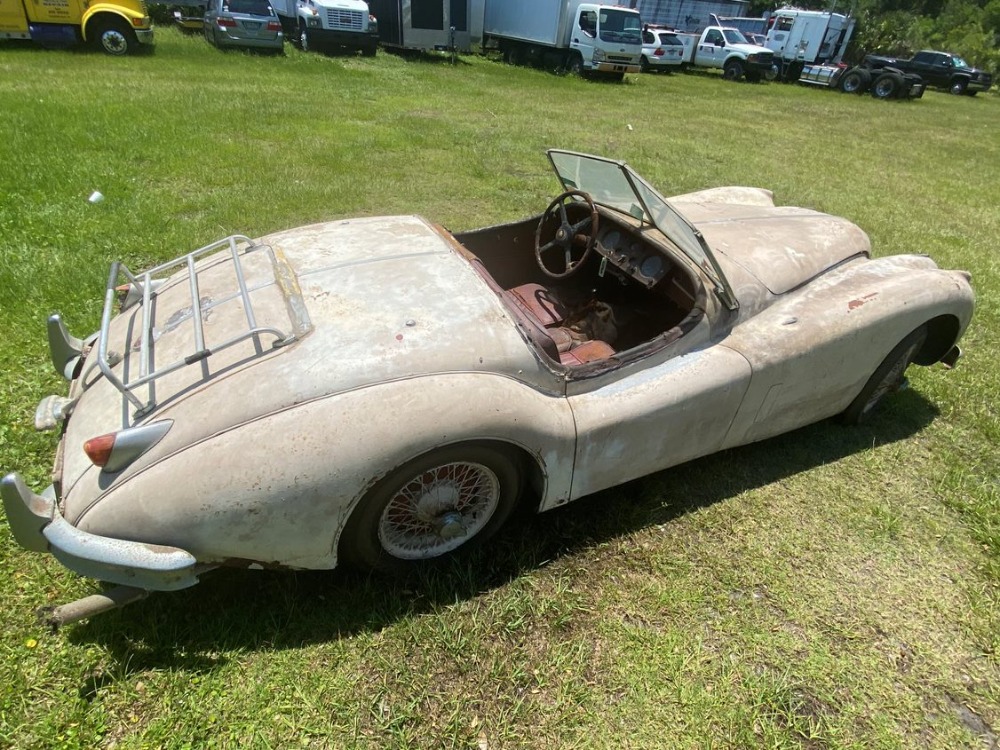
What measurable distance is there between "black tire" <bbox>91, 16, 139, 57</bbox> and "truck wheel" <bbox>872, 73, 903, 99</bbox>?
23443mm

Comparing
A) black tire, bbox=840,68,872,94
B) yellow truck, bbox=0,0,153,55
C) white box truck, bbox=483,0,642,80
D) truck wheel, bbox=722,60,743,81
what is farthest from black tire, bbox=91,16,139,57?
black tire, bbox=840,68,872,94

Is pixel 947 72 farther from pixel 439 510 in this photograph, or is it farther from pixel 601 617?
pixel 439 510

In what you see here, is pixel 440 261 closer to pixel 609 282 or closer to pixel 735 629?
pixel 609 282

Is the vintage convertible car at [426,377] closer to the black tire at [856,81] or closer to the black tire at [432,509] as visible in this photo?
the black tire at [432,509]

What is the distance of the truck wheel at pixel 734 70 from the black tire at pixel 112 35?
785 inches

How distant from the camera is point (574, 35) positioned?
18922mm

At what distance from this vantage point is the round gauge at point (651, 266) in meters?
3.37

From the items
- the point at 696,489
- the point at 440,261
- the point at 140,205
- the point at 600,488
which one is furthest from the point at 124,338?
the point at 140,205

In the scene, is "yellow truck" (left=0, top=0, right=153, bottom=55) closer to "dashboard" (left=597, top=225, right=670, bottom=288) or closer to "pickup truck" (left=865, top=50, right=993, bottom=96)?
"dashboard" (left=597, top=225, right=670, bottom=288)

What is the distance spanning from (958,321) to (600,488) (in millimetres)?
2481

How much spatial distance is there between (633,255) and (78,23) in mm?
16558

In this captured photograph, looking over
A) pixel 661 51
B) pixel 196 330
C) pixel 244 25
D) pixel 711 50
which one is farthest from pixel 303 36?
pixel 196 330

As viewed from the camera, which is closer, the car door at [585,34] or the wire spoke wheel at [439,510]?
the wire spoke wheel at [439,510]

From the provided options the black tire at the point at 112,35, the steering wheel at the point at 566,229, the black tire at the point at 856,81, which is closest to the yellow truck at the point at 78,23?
the black tire at the point at 112,35
